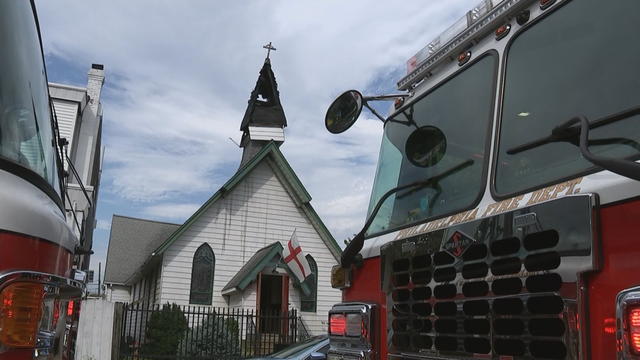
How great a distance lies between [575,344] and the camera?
6.17ft

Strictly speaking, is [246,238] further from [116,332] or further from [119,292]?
[119,292]

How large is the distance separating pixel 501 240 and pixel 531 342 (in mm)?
401

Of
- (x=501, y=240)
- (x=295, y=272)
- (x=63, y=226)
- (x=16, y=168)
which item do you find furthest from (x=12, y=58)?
(x=295, y=272)

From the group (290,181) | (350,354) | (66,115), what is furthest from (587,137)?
(290,181)

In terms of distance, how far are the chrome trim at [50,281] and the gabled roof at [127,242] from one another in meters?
24.9

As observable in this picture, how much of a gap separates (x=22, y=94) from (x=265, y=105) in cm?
2201

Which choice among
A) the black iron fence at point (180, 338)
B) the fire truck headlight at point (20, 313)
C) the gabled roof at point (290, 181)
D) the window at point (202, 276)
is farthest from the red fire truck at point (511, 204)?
the gabled roof at point (290, 181)

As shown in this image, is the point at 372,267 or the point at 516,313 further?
the point at 372,267

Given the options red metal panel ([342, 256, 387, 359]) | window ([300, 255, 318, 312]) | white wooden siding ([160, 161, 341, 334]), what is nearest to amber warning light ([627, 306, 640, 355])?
red metal panel ([342, 256, 387, 359])

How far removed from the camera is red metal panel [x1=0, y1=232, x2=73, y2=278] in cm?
Answer: 153

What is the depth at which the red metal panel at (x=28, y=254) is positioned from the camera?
1533 millimetres

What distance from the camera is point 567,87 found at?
235cm

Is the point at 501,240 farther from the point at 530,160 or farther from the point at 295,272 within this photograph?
the point at 295,272

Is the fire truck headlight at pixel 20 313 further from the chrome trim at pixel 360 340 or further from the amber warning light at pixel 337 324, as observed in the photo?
the amber warning light at pixel 337 324
